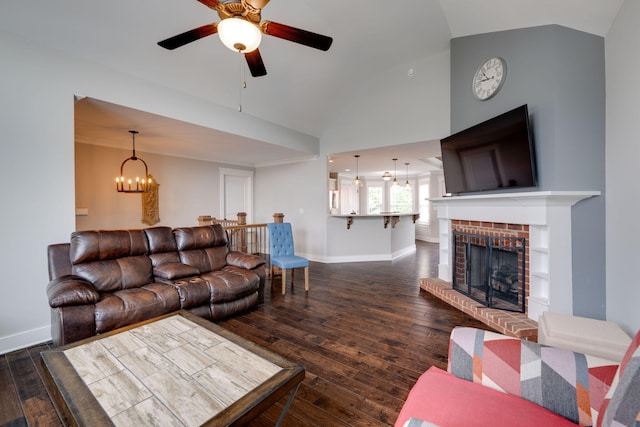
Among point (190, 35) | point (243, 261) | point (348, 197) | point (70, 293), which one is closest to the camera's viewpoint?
point (190, 35)

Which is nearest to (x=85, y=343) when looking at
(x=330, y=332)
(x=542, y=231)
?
(x=330, y=332)

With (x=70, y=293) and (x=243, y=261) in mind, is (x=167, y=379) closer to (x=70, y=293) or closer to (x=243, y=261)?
(x=70, y=293)

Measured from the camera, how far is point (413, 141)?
4.66 meters

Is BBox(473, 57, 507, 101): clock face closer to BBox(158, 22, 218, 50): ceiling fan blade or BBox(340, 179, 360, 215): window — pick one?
BBox(158, 22, 218, 50): ceiling fan blade

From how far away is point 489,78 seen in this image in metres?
3.32

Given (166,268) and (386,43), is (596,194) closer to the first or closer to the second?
(386,43)

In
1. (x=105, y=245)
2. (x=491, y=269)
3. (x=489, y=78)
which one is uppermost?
(x=489, y=78)

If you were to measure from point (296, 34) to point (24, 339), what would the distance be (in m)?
3.54

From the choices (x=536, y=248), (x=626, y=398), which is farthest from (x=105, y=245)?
(x=536, y=248)

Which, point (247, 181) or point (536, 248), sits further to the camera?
point (247, 181)

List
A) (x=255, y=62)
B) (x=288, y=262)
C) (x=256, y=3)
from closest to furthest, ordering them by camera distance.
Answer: (x=256, y=3) → (x=255, y=62) → (x=288, y=262)

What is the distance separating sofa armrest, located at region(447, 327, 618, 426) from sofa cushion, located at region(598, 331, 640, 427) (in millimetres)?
220

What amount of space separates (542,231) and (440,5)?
9.20ft

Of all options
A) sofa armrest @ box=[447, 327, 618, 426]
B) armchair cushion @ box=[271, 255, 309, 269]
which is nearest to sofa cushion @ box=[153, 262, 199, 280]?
armchair cushion @ box=[271, 255, 309, 269]
